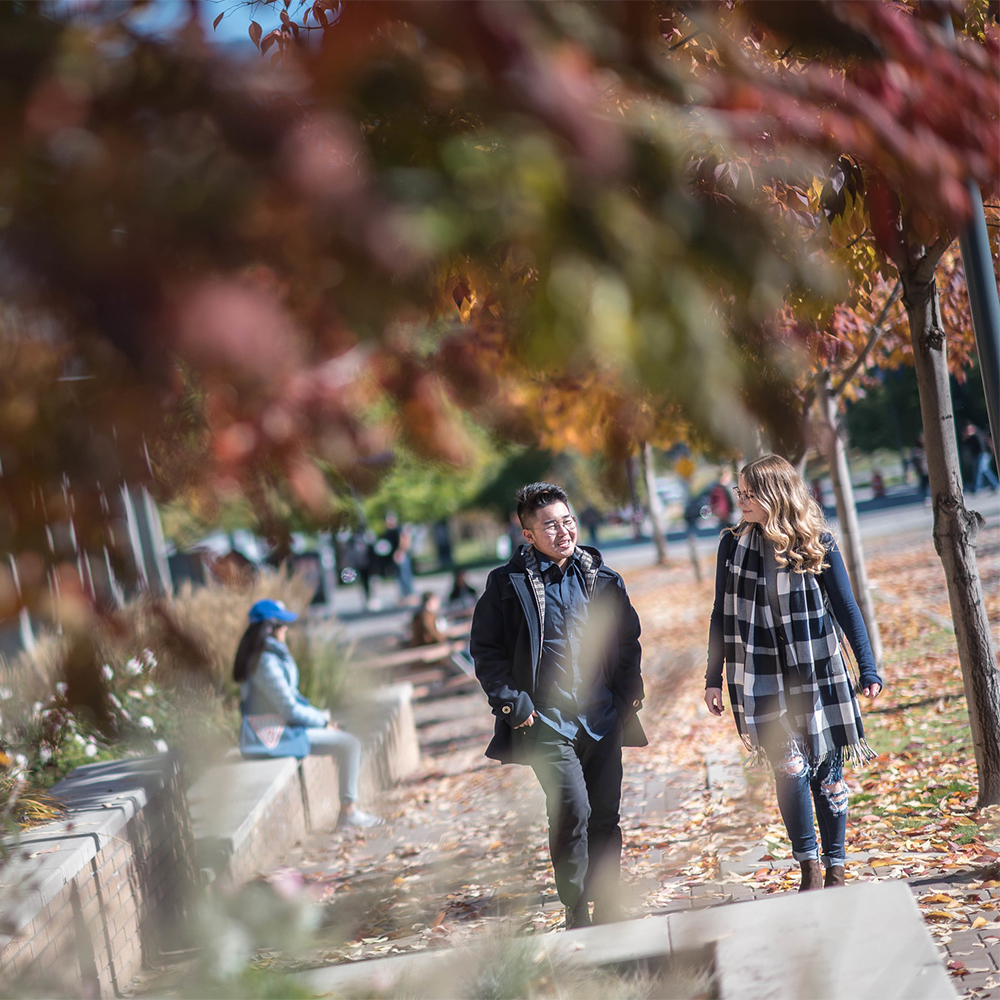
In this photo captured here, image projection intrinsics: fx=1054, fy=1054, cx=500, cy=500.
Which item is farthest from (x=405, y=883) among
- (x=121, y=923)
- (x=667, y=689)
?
(x=121, y=923)

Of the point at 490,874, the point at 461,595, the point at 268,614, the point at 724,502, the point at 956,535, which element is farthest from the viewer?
the point at 461,595

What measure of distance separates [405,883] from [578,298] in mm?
1768

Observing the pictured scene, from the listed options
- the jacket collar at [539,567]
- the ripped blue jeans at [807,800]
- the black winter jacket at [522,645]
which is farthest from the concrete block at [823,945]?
the jacket collar at [539,567]

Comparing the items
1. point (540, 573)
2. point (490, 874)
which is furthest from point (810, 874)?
point (490, 874)

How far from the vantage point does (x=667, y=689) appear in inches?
74.0

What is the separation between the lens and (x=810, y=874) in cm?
397

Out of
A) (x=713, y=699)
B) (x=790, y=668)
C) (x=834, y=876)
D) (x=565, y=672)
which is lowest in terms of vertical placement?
(x=834, y=876)

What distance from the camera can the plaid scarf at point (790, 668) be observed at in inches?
155

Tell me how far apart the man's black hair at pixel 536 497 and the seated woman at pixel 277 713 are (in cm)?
271

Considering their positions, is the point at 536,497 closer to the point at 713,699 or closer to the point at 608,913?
the point at 713,699

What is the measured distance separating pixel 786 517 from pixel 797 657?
0.52 m

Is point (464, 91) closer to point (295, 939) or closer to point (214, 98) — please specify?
point (214, 98)

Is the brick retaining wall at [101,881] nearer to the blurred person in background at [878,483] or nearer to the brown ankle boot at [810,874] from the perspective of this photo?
the brown ankle boot at [810,874]

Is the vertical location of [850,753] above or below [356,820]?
above
